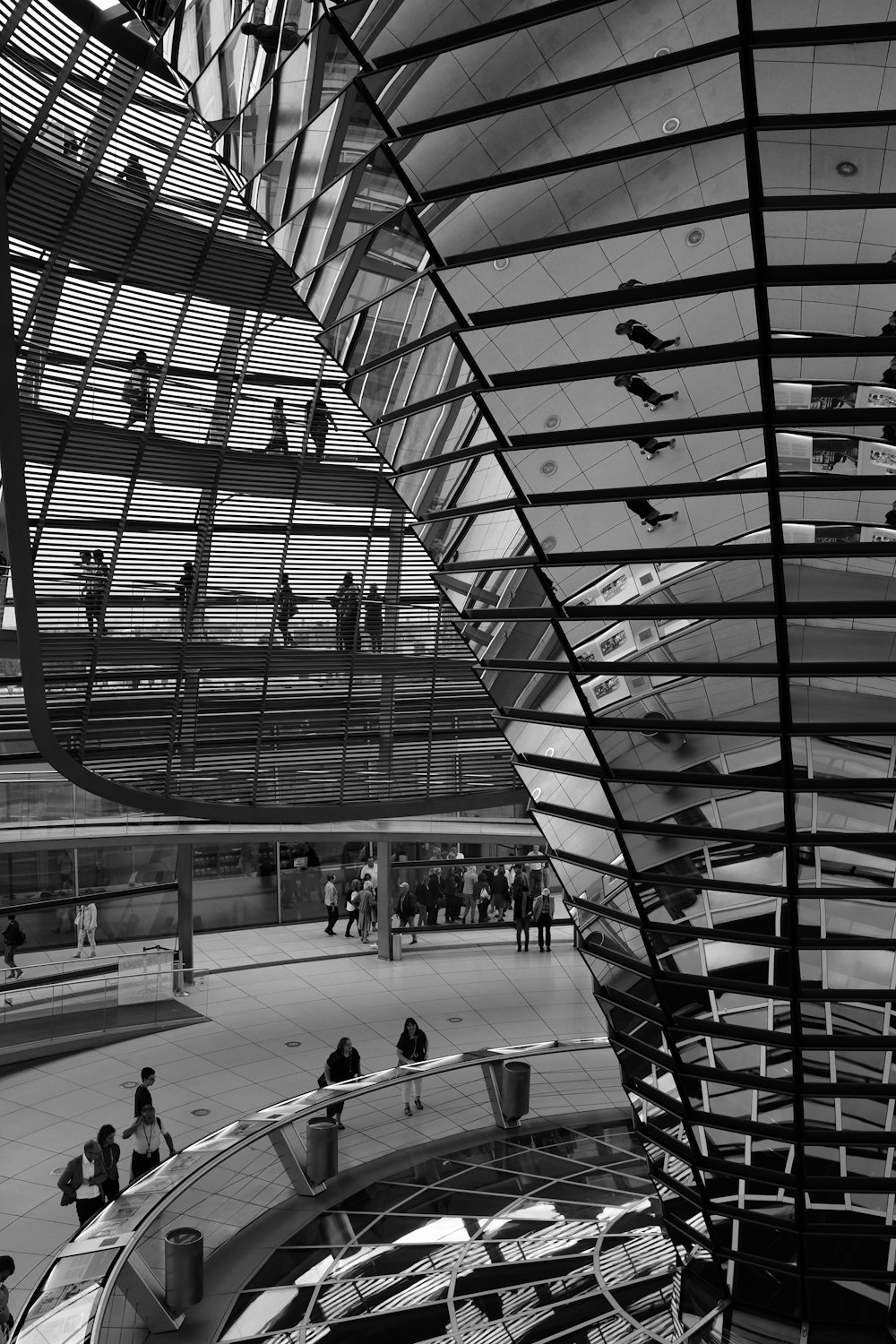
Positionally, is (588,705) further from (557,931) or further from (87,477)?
(557,931)

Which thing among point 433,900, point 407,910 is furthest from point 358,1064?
point 433,900

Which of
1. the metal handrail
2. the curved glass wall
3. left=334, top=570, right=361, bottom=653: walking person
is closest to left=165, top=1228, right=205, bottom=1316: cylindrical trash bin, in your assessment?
the metal handrail

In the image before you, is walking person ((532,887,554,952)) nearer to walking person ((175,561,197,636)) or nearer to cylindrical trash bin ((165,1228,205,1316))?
walking person ((175,561,197,636))

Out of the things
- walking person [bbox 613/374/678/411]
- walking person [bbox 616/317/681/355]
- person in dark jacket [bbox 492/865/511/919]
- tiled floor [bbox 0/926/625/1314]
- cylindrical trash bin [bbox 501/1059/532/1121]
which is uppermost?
walking person [bbox 616/317/681/355]

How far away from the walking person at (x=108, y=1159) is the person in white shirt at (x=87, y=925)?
10748 millimetres

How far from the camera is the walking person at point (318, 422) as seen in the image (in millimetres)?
17516

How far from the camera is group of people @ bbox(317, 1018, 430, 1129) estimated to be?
46.5 feet

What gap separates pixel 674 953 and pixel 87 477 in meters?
10.7

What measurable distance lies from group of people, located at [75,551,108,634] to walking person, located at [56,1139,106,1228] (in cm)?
732

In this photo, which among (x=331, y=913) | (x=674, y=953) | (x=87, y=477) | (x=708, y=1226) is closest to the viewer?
(x=674, y=953)

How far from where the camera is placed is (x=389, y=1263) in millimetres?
11367

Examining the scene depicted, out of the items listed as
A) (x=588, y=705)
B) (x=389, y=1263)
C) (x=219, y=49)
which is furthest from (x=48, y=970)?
(x=219, y=49)

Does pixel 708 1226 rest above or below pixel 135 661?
below

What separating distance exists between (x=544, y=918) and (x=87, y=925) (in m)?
9.71
